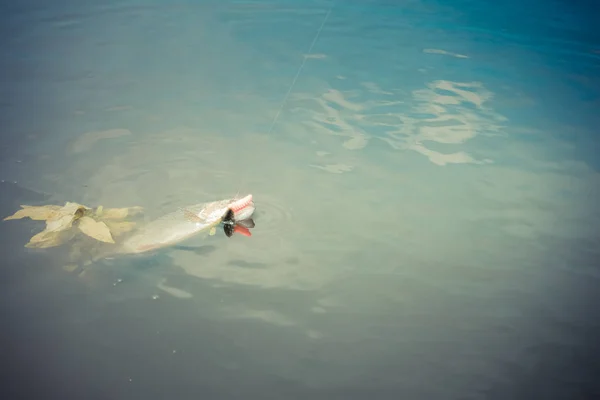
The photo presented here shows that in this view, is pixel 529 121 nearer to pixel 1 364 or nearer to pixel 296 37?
pixel 296 37

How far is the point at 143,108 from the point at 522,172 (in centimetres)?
Result: 295

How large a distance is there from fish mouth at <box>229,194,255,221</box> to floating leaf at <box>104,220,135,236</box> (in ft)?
1.90

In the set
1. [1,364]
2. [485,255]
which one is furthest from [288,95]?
[1,364]

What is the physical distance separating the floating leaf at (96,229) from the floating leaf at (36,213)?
25 centimetres

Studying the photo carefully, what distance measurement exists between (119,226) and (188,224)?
0.39 metres

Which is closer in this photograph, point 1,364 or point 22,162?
point 1,364

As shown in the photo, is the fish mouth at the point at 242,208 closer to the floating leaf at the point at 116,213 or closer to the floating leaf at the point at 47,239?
the floating leaf at the point at 116,213

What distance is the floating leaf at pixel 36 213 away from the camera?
3.11m

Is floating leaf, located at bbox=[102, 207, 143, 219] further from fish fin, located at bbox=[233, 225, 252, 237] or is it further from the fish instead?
fish fin, located at bbox=[233, 225, 252, 237]

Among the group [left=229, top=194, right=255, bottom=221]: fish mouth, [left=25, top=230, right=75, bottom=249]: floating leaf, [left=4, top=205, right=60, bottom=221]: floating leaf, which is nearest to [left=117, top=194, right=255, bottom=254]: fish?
[left=229, top=194, right=255, bottom=221]: fish mouth

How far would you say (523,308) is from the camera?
275 centimetres

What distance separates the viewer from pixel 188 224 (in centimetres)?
307

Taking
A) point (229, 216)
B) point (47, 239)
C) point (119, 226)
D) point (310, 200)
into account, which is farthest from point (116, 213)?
point (310, 200)

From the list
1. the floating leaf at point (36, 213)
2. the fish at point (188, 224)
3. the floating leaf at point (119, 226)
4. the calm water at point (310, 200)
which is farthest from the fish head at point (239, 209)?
the floating leaf at point (36, 213)
